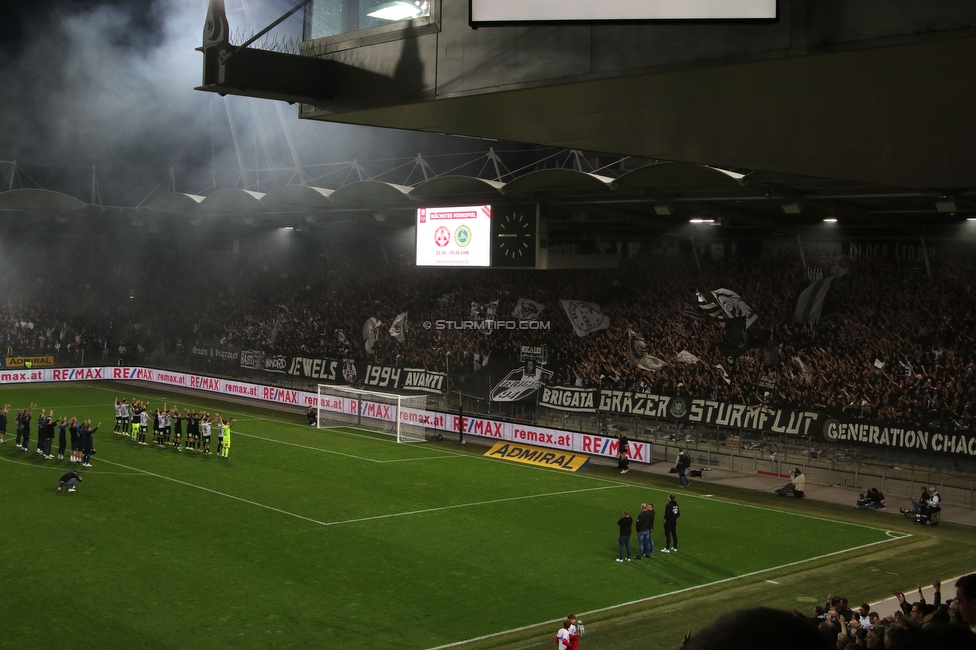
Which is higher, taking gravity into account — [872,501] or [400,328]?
[400,328]

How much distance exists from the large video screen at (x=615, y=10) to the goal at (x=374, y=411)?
113 feet

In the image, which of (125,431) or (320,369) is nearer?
(125,431)

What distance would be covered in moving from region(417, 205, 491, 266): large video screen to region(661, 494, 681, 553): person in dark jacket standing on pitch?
1534 centimetres

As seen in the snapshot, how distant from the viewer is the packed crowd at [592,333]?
109 ft

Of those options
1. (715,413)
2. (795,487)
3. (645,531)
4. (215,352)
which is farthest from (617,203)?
(215,352)

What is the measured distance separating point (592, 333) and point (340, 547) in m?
22.3

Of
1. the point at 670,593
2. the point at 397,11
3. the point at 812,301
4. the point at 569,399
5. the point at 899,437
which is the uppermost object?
the point at 397,11

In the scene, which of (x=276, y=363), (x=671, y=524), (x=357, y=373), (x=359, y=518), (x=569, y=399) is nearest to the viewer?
(x=671, y=524)

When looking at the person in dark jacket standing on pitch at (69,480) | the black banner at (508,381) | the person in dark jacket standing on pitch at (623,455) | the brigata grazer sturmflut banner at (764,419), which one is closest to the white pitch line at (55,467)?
the person in dark jacket standing on pitch at (69,480)

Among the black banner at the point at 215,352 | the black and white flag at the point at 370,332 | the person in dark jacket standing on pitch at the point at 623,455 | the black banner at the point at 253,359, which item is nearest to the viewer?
the person in dark jacket standing on pitch at the point at 623,455

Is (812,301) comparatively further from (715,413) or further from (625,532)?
(625,532)

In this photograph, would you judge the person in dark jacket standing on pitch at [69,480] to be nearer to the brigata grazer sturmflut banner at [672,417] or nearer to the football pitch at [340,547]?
the football pitch at [340,547]

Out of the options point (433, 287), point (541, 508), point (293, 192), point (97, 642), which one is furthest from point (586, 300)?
point (97, 642)

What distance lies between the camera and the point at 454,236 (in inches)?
1486
